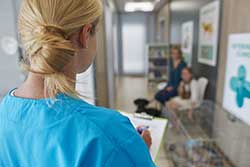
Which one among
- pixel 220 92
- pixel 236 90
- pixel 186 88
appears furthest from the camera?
pixel 186 88

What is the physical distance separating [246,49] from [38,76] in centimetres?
165

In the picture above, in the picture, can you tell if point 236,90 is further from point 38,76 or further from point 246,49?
point 38,76

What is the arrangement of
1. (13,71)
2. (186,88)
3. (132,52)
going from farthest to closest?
(132,52) → (186,88) → (13,71)

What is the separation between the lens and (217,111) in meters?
2.39

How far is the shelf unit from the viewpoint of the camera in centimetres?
535

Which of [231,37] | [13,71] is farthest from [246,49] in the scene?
[13,71]

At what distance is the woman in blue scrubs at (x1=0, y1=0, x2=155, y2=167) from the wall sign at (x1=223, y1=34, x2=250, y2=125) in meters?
1.47

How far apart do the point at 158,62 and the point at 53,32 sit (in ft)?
16.6

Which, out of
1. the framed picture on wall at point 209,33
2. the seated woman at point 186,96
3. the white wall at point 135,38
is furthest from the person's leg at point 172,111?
the white wall at point 135,38

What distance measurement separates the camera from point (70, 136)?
548mm

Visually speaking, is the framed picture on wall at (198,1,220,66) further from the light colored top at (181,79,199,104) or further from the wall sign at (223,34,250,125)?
the wall sign at (223,34,250,125)

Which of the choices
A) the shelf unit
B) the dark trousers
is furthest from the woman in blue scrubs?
the shelf unit

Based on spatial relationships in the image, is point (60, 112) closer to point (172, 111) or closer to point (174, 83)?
point (172, 111)

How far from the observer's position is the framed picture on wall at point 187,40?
3.36m
